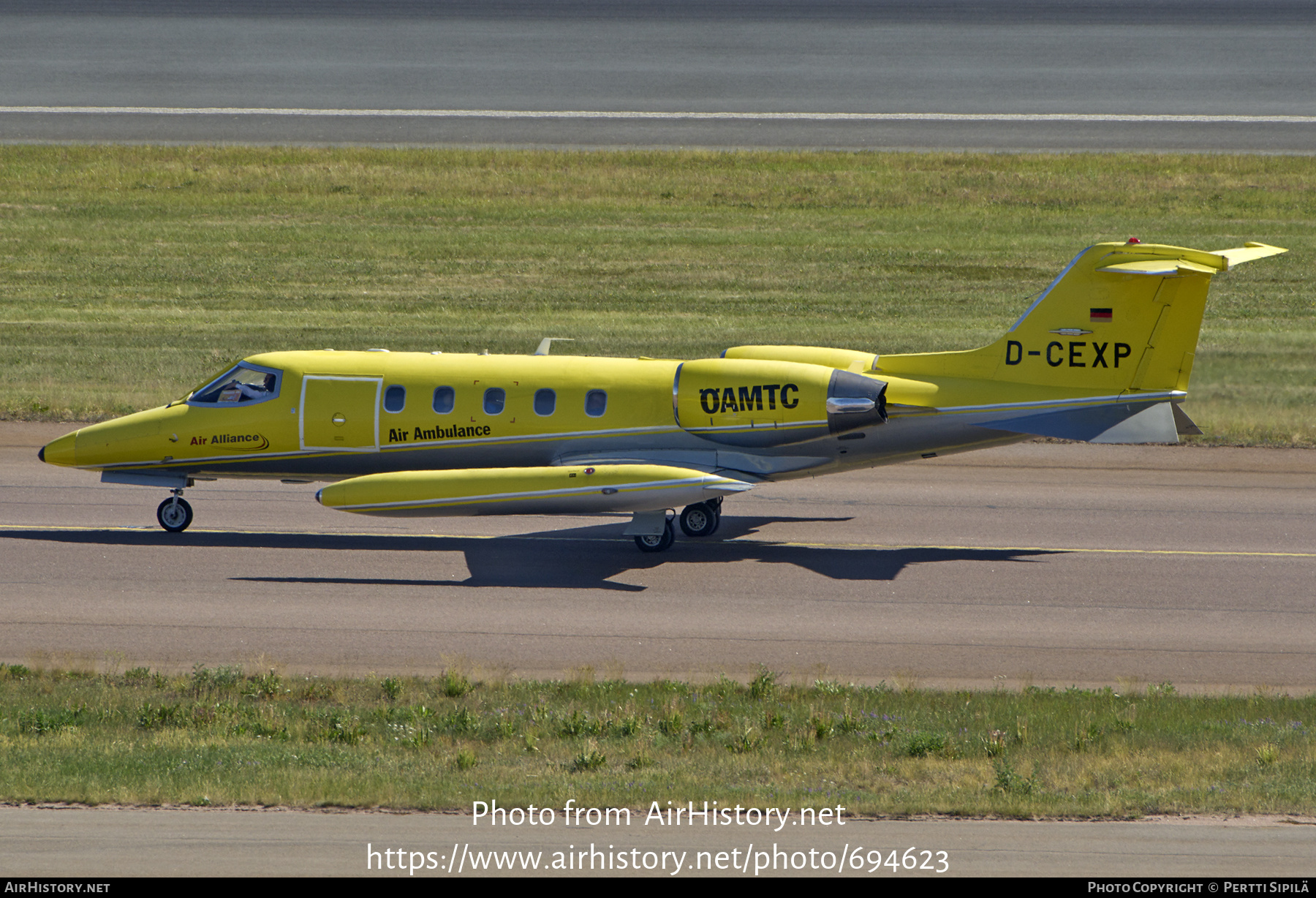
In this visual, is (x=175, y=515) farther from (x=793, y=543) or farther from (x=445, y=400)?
(x=793, y=543)

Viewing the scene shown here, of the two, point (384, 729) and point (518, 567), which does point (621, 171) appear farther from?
point (384, 729)

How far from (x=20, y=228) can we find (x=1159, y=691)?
43.1 m

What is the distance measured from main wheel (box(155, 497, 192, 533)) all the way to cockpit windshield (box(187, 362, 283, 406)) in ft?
5.10

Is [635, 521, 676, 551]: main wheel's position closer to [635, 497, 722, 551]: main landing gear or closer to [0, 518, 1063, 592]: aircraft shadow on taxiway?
[0, 518, 1063, 592]: aircraft shadow on taxiway

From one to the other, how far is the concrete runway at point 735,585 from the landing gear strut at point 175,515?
0.60 feet

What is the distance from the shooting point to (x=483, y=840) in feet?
38.8

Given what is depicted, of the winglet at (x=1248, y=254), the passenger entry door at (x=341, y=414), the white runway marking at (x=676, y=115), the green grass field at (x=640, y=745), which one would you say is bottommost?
the green grass field at (x=640, y=745)

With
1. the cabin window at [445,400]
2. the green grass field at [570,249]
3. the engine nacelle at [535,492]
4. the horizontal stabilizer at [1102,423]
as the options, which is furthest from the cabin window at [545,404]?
the green grass field at [570,249]

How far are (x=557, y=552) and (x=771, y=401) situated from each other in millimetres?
3881

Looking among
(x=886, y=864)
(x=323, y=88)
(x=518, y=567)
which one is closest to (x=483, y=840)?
(x=886, y=864)

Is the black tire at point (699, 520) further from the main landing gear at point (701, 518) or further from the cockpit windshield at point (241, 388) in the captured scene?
the cockpit windshield at point (241, 388)

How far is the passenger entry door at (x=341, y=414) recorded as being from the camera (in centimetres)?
2314

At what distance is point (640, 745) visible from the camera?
14875 mm

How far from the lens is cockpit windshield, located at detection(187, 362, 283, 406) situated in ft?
77.2
